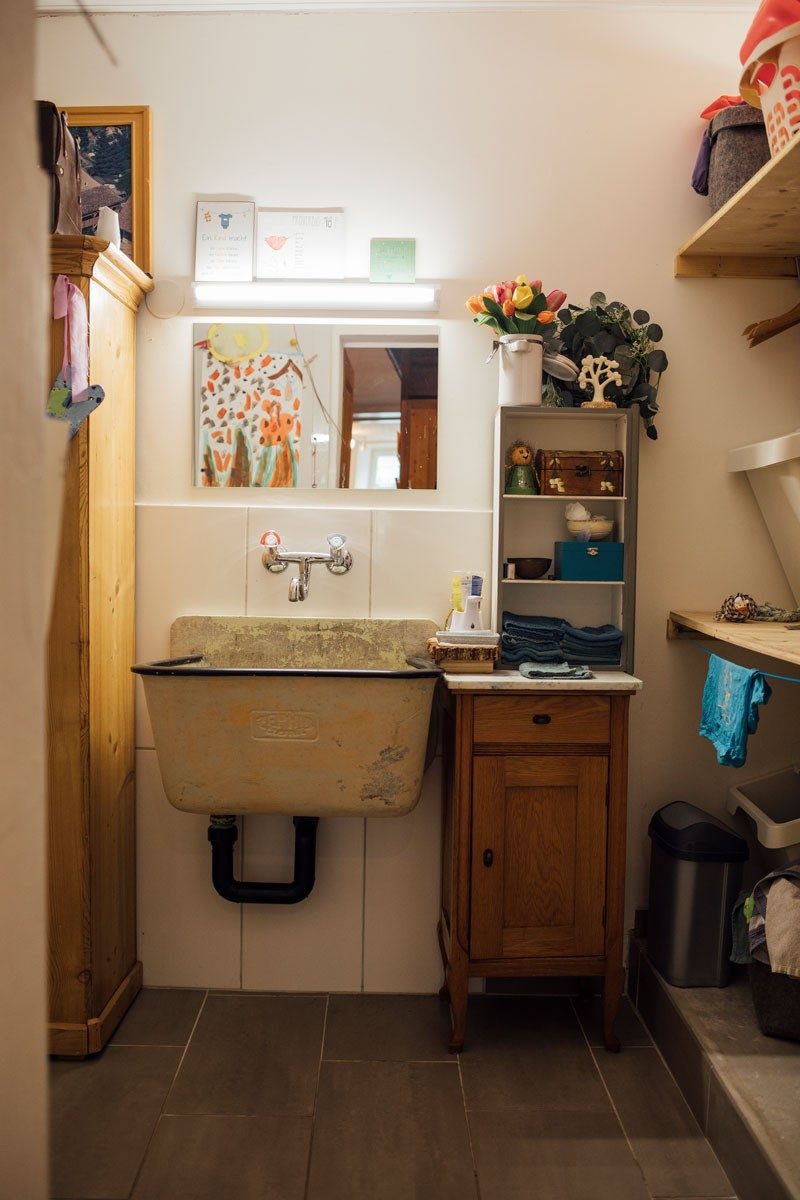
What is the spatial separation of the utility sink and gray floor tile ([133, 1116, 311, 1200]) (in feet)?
2.30

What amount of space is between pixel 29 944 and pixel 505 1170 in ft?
4.94

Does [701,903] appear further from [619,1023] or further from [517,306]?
[517,306]

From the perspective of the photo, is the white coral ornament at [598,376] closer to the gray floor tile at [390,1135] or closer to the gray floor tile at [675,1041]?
the gray floor tile at [675,1041]

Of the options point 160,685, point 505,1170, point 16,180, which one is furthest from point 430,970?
point 16,180

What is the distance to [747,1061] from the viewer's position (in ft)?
6.50

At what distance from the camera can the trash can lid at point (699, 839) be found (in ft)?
7.66

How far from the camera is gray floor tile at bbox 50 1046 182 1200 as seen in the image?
1.83 meters

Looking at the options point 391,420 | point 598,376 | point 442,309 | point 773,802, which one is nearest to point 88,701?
point 391,420

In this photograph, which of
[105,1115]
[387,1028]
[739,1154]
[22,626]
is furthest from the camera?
[387,1028]

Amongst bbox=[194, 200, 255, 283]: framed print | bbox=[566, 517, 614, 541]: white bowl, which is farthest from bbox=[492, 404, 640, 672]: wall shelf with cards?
bbox=[194, 200, 255, 283]: framed print

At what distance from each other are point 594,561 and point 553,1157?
1.43m

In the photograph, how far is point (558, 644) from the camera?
2.52 m

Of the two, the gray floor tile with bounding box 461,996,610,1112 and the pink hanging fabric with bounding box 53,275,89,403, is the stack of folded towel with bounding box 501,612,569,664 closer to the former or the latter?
the gray floor tile with bounding box 461,996,610,1112

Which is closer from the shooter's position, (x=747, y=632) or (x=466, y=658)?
(x=747, y=632)
